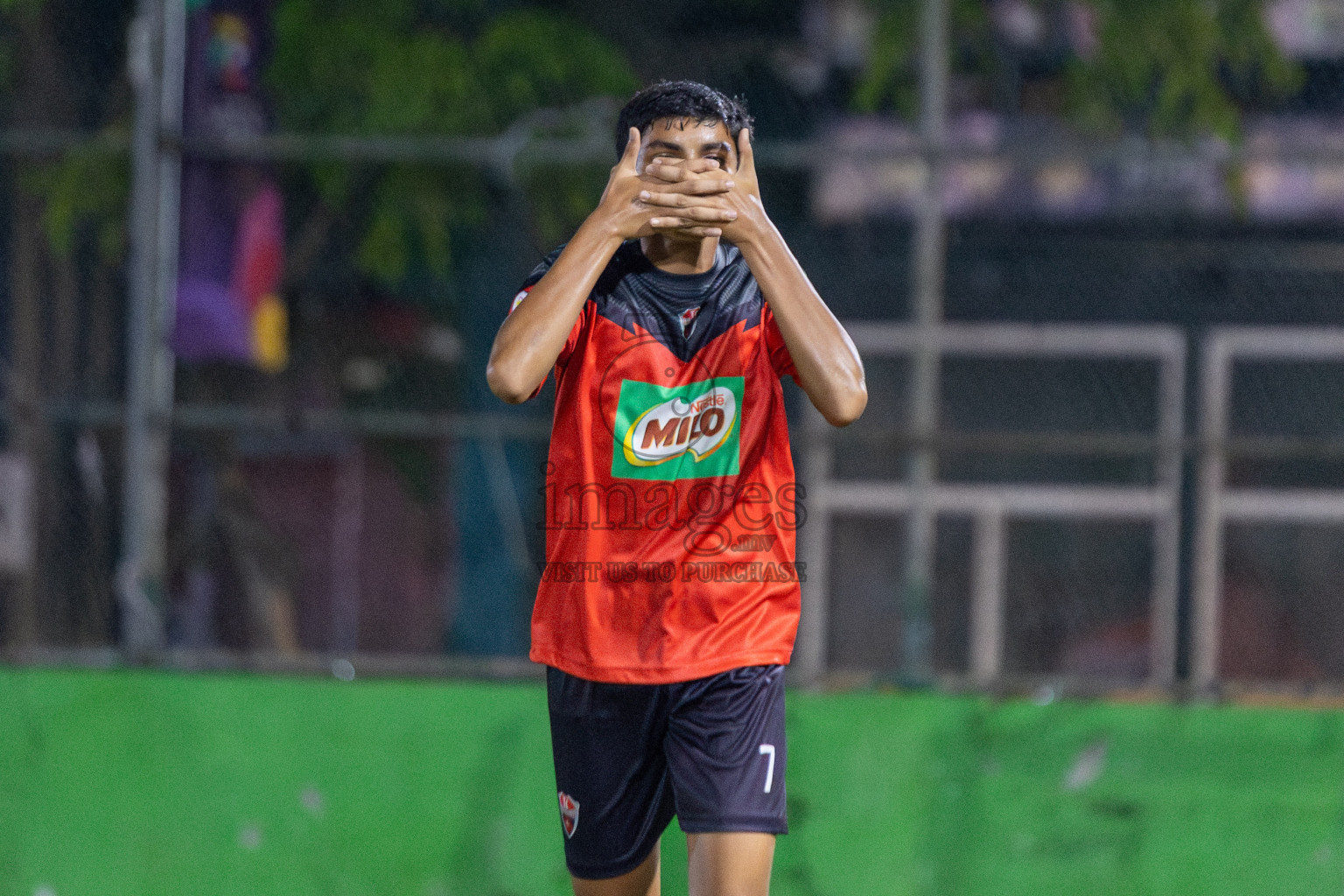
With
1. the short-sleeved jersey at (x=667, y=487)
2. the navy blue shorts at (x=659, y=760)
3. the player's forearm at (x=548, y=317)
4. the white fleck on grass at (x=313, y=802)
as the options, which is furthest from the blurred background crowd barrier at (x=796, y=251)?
the navy blue shorts at (x=659, y=760)

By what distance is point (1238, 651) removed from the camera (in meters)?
7.82

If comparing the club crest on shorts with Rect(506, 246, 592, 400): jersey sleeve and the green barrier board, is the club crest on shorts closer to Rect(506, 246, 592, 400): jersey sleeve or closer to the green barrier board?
Rect(506, 246, 592, 400): jersey sleeve

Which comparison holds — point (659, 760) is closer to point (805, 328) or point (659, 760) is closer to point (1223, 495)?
point (805, 328)

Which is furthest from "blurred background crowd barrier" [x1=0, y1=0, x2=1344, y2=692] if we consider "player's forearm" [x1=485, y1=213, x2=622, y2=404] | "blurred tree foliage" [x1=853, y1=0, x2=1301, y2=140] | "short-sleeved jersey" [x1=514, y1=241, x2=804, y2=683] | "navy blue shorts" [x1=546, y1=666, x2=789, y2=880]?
"navy blue shorts" [x1=546, y1=666, x2=789, y2=880]

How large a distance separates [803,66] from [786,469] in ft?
19.4

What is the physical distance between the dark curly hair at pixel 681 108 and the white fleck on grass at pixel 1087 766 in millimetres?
2261

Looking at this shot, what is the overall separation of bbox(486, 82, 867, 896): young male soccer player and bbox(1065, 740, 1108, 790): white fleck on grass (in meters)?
1.59

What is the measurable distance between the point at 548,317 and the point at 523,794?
2.04 metres

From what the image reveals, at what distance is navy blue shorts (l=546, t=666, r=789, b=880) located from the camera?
105 inches

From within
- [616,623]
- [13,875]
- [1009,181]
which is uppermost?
[1009,181]

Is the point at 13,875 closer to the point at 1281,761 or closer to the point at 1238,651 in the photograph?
the point at 1281,761

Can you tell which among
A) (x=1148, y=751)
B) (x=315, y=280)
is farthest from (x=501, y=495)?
(x=1148, y=751)

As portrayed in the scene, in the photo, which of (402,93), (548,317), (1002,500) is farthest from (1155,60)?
(548,317)

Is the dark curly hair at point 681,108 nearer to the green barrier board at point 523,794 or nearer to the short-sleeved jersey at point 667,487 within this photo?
the short-sleeved jersey at point 667,487
